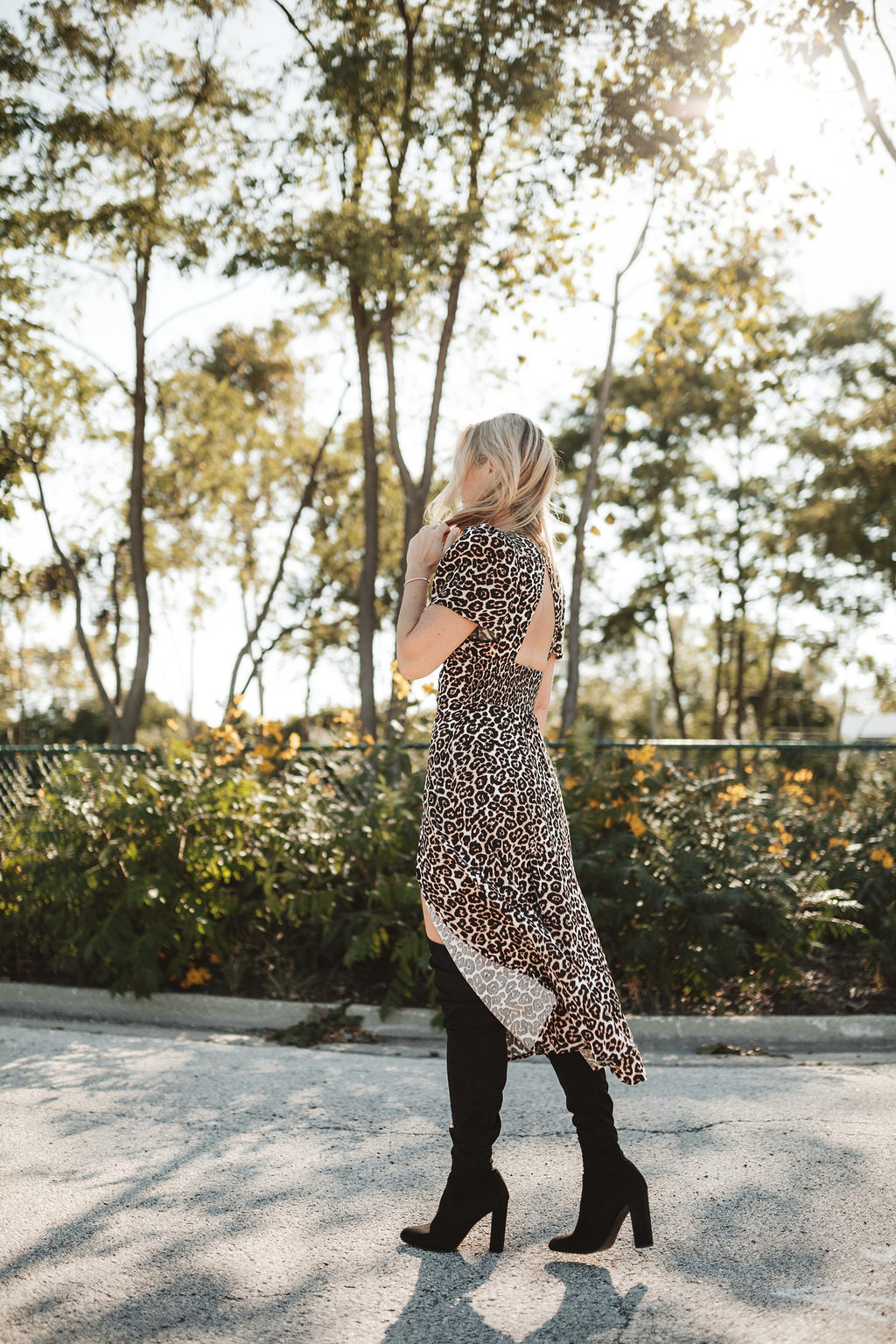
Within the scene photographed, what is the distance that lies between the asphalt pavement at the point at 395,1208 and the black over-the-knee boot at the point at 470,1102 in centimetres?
12

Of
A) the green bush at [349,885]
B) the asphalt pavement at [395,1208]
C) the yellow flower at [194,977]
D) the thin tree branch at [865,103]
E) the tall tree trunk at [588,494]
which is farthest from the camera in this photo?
the tall tree trunk at [588,494]

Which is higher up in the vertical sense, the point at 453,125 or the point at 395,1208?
the point at 453,125

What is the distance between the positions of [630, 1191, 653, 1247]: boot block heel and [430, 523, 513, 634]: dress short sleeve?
1.44 m

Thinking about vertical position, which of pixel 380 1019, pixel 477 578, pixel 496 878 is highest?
pixel 477 578

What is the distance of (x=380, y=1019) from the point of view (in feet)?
16.3

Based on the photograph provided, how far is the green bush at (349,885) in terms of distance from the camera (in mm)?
5113

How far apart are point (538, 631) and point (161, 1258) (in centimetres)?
182

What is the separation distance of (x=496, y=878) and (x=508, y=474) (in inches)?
39.8

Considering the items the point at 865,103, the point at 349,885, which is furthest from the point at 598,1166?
the point at 865,103

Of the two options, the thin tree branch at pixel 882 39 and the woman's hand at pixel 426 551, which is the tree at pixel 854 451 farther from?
the woman's hand at pixel 426 551

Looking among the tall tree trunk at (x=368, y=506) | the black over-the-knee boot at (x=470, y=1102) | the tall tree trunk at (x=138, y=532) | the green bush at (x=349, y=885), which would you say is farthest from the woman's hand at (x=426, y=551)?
the tall tree trunk at (x=138, y=532)

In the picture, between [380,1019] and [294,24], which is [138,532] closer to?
[294,24]

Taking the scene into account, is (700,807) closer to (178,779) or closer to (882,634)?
(178,779)

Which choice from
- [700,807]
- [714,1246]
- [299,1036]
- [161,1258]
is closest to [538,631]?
[714,1246]
